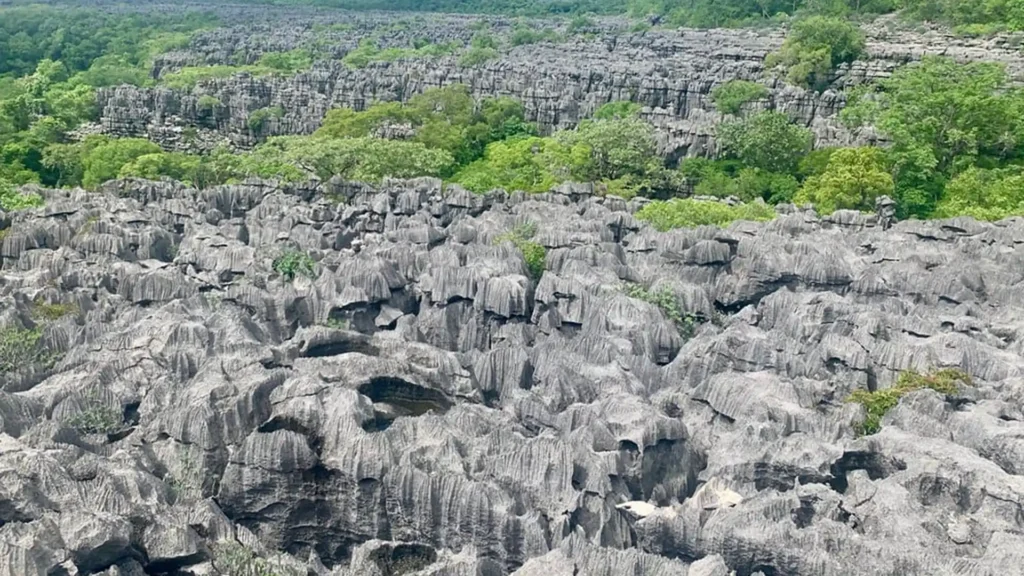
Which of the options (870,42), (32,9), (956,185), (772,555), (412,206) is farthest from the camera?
(32,9)

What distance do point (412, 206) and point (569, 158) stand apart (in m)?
13.1

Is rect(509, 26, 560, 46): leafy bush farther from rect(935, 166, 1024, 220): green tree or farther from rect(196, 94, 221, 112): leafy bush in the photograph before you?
rect(935, 166, 1024, 220): green tree

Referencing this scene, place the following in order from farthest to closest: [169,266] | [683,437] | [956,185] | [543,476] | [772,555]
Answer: [956,185] < [169,266] < [683,437] < [543,476] < [772,555]

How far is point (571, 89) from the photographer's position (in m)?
72.4

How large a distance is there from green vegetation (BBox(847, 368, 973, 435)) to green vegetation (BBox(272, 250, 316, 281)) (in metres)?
14.4

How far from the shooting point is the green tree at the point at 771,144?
50.6 m

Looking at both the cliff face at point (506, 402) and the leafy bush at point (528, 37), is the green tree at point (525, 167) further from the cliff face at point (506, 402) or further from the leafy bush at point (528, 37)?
the leafy bush at point (528, 37)

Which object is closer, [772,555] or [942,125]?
[772,555]

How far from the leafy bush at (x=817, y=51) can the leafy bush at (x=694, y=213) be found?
3049 centimetres

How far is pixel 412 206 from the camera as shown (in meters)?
38.8

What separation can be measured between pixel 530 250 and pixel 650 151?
2009 cm

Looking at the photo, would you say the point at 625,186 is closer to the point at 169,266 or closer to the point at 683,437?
the point at 169,266

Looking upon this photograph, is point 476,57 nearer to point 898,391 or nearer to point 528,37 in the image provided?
point 528,37

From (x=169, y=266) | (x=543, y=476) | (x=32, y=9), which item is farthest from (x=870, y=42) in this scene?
(x=32, y=9)
